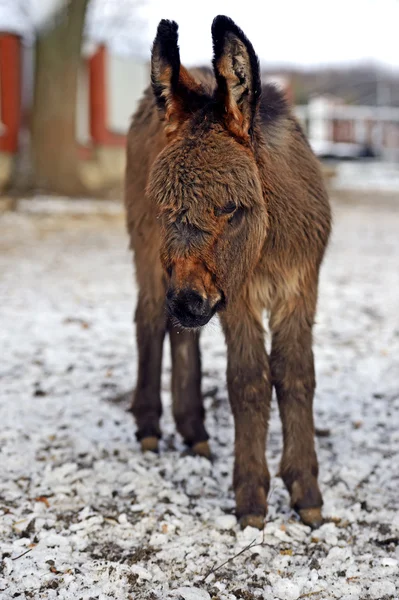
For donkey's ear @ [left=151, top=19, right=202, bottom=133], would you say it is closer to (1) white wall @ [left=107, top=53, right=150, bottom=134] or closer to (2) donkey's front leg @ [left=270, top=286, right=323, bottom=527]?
(2) donkey's front leg @ [left=270, top=286, right=323, bottom=527]

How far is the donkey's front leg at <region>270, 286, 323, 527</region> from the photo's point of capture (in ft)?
11.3

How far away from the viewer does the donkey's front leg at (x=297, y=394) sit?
3.44 m

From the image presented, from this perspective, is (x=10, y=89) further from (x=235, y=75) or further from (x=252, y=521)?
(x=252, y=521)

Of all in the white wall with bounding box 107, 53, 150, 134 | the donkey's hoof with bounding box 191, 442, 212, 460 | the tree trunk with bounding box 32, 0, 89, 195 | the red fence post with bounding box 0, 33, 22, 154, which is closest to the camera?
the donkey's hoof with bounding box 191, 442, 212, 460

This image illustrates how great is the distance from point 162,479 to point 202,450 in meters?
0.38

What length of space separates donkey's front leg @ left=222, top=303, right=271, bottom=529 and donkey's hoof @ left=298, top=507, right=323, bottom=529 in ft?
0.64

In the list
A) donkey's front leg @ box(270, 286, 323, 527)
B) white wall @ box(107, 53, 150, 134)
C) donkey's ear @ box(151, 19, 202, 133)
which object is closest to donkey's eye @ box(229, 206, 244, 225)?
donkey's ear @ box(151, 19, 202, 133)

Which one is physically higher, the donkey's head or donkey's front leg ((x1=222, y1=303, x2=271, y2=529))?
the donkey's head

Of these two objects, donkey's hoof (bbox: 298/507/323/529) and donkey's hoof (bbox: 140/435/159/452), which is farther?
donkey's hoof (bbox: 140/435/159/452)

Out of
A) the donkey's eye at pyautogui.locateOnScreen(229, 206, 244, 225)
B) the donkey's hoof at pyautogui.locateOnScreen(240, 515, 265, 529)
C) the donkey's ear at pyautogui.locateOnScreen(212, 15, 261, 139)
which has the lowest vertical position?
the donkey's hoof at pyautogui.locateOnScreen(240, 515, 265, 529)

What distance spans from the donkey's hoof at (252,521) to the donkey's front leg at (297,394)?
0.71 ft

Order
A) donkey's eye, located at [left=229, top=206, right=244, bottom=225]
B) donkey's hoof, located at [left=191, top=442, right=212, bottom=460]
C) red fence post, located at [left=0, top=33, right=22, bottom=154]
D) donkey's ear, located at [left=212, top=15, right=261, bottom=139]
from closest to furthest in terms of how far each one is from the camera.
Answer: donkey's ear, located at [left=212, top=15, right=261, bottom=139] < donkey's eye, located at [left=229, top=206, right=244, bottom=225] < donkey's hoof, located at [left=191, top=442, right=212, bottom=460] < red fence post, located at [left=0, top=33, right=22, bottom=154]

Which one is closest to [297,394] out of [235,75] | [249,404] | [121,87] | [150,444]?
[249,404]

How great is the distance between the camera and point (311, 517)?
136 inches
